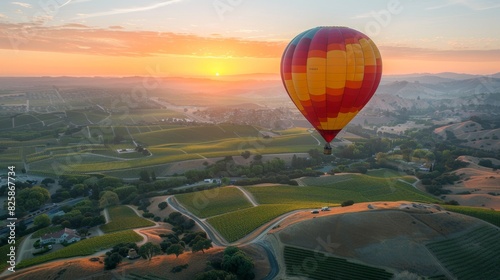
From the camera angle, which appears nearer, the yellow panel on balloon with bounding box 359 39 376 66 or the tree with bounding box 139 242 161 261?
the yellow panel on balloon with bounding box 359 39 376 66

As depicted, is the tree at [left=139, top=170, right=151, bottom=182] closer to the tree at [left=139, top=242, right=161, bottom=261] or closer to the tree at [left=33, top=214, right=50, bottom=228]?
the tree at [left=33, top=214, right=50, bottom=228]

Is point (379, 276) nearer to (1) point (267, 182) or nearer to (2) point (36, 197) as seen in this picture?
(1) point (267, 182)

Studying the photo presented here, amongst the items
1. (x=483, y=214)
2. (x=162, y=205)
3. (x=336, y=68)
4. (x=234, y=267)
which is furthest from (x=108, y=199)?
(x=483, y=214)

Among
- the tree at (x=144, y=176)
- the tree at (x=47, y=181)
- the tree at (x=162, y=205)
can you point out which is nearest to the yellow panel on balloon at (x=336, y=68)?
the tree at (x=162, y=205)

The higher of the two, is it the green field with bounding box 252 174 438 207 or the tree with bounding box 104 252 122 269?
the tree with bounding box 104 252 122 269

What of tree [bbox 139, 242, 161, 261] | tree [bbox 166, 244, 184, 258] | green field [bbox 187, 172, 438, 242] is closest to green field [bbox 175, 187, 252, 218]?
green field [bbox 187, 172, 438, 242]

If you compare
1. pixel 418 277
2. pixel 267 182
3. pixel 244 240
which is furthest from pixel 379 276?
pixel 267 182

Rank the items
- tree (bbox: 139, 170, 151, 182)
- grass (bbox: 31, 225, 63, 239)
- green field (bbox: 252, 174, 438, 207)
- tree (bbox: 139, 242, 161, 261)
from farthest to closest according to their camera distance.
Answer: tree (bbox: 139, 170, 151, 182) < green field (bbox: 252, 174, 438, 207) < grass (bbox: 31, 225, 63, 239) < tree (bbox: 139, 242, 161, 261)

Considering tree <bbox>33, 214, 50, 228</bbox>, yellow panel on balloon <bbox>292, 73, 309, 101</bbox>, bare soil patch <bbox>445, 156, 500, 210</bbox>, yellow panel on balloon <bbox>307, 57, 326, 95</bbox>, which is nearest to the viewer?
yellow panel on balloon <bbox>307, 57, 326, 95</bbox>
